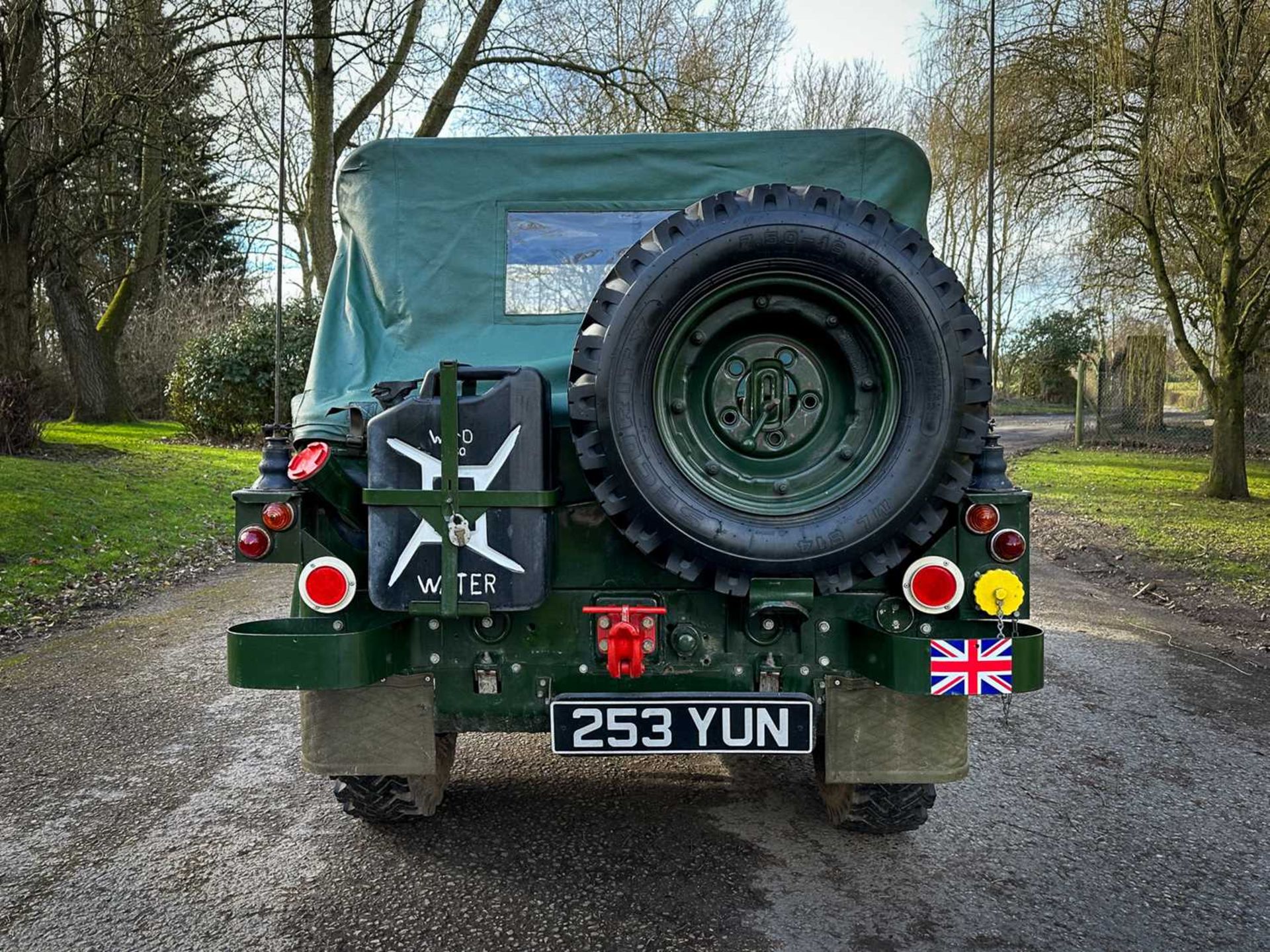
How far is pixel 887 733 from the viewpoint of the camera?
3010 mm

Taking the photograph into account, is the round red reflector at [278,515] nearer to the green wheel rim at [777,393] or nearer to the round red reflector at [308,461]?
the round red reflector at [308,461]

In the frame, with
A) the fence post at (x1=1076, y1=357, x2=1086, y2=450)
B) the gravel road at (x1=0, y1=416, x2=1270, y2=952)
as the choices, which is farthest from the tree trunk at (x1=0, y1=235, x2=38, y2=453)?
the fence post at (x1=1076, y1=357, x2=1086, y2=450)

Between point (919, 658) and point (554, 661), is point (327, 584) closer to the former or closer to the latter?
point (554, 661)

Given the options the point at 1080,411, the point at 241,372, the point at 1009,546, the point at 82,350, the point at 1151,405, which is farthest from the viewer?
the point at 1080,411

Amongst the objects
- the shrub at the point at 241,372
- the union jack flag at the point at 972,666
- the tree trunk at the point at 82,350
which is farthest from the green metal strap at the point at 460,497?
the tree trunk at the point at 82,350

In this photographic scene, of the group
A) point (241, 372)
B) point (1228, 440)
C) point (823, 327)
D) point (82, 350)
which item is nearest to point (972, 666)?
point (823, 327)

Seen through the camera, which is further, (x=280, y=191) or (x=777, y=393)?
(x=280, y=191)

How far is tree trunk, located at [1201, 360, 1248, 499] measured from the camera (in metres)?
12.5

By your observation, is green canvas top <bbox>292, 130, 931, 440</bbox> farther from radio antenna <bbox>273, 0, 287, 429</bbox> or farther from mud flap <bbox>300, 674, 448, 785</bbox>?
mud flap <bbox>300, 674, 448, 785</bbox>

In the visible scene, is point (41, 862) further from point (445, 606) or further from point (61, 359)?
point (61, 359)

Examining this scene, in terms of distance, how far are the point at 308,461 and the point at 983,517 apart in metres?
2.04

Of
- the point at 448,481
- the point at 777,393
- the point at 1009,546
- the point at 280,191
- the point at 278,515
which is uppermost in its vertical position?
the point at 280,191

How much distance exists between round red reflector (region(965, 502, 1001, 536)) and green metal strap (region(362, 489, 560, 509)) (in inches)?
51.5

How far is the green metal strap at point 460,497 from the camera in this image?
9.01ft
